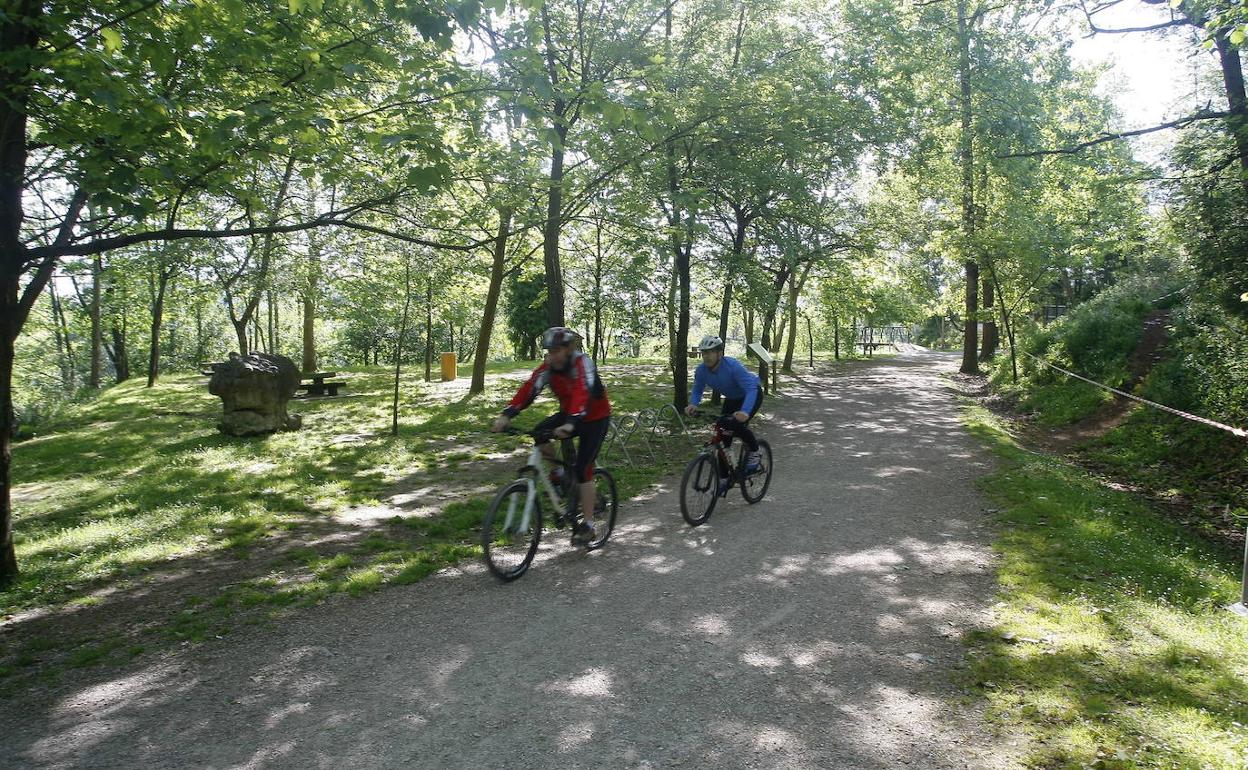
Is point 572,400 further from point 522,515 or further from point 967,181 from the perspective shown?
point 967,181

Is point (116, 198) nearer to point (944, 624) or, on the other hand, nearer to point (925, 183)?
point (944, 624)

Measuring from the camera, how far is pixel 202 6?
5.29m

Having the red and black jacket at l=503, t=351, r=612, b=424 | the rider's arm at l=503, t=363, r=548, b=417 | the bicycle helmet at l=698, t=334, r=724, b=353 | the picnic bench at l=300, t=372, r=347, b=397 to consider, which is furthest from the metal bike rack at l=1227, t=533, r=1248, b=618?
the picnic bench at l=300, t=372, r=347, b=397

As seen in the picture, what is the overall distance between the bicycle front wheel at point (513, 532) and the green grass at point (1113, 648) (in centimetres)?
349

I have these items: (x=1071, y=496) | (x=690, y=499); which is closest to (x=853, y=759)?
(x=690, y=499)

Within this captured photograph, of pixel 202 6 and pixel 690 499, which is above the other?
pixel 202 6

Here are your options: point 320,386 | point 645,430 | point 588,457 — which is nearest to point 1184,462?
point 645,430

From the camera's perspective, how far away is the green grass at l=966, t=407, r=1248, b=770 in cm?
338

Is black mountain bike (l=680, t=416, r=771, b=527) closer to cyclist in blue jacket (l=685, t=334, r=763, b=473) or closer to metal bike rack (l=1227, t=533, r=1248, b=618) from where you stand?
cyclist in blue jacket (l=685, t=334, r=763, b=473)

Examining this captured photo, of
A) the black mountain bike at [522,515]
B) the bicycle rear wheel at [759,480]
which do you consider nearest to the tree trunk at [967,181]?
the bicycle rear wheel at [759,480]

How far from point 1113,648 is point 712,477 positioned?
413 cm

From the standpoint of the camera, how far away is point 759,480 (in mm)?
8750

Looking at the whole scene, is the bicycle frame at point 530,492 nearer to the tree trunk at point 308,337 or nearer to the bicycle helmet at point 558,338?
the bicycle helmet at point 558,338

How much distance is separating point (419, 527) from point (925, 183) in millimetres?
23433
